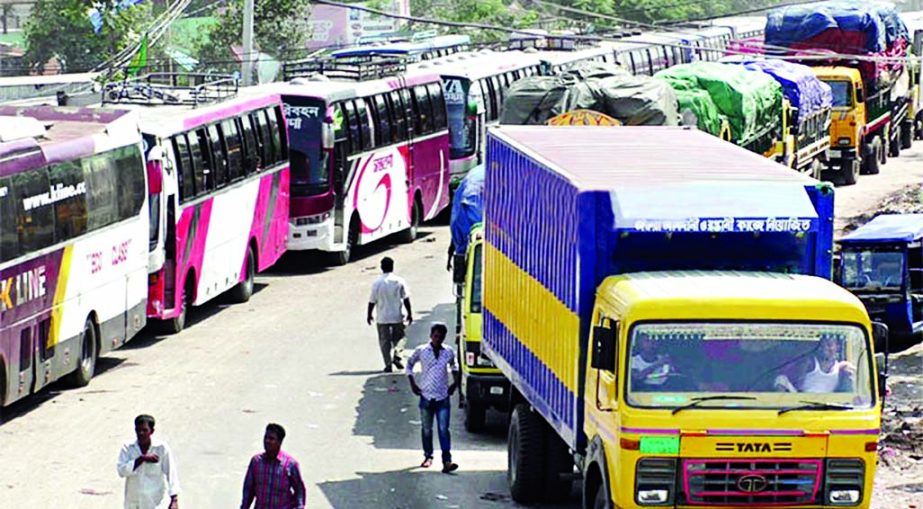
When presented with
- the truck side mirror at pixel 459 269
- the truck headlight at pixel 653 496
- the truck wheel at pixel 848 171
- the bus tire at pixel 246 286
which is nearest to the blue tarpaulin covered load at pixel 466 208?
the truck side mirror at pixel 459 269

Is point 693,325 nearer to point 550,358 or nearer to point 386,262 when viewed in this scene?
point 550,358

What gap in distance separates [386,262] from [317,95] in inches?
353

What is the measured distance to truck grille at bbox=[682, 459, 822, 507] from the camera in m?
12.6

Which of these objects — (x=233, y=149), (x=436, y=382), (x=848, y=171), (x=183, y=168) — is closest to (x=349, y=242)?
(x=233, y=149)

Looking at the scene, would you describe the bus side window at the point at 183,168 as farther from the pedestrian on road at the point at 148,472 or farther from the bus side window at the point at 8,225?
the pedestrian on road at the point at 148,472

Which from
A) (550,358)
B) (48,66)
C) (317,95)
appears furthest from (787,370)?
(48,66)

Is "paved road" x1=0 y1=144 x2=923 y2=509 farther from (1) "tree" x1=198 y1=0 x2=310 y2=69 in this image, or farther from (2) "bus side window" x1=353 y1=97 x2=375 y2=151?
(1) "tree" x1=198 y1=0 x2=310 y2=69

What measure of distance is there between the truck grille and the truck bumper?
666 centimetres

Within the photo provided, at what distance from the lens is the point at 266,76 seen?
56.7 m

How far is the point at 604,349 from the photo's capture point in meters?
12.8

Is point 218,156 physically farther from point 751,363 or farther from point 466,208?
point 751,363

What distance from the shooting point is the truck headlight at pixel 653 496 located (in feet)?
41.5

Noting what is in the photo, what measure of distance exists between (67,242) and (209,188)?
578 cm

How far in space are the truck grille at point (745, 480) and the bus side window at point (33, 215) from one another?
9457 millimetres
